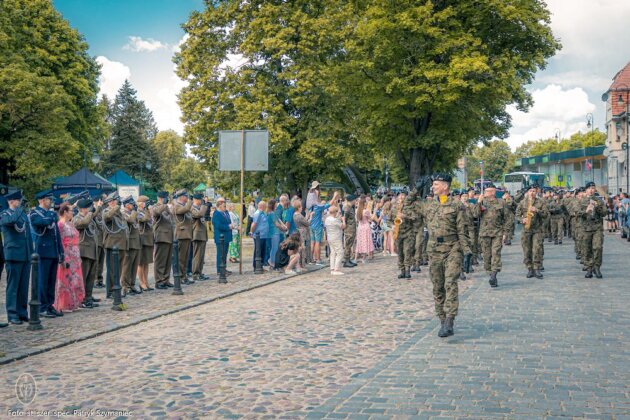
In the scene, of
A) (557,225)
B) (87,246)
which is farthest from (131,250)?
(557,225)

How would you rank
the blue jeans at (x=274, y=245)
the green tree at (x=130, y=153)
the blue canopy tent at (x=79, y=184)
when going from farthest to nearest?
the green tree at (x=130, y=153), the blue canopy tent at (x=79, y=184), the blue jeans at (x=274, y=245)

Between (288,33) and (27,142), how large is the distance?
15879mm

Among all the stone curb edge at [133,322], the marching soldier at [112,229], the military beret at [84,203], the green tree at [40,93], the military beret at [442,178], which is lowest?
the stone curb edge at [133,322]

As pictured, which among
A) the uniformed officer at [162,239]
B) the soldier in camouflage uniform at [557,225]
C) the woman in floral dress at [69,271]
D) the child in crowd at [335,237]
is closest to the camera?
the woman in floral dress at [69,271]

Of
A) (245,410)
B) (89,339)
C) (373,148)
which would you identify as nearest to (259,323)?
(89,339)

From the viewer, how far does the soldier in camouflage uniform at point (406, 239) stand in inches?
656

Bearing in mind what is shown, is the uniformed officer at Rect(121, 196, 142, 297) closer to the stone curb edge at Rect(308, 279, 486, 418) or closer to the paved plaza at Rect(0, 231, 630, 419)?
the paved plaza at Rect(0, 231, 630, 419)

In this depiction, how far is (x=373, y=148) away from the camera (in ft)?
126

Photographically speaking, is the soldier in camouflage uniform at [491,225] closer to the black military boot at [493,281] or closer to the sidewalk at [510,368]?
the black military boot at [493,281]

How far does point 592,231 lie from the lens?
52.5 ft

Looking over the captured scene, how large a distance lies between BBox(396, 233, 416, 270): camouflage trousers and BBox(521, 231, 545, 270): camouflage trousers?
2.59 m

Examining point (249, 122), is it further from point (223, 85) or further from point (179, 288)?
point (179, 288)

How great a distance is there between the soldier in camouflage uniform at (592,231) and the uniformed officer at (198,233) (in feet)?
29.4

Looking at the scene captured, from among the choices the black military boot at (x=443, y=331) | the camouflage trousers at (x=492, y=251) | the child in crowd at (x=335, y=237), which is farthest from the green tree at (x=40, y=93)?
the black military boot at (x=443, y=331)
